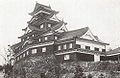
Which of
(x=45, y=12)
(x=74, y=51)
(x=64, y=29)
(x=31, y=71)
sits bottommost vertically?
(x=31, y=71)

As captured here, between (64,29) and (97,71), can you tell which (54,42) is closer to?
(64,29)

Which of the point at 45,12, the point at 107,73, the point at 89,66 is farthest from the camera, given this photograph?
the point at 45,12

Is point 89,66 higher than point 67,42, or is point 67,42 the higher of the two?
point 67,42

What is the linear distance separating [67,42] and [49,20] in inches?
307

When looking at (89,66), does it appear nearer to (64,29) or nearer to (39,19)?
(64,29)

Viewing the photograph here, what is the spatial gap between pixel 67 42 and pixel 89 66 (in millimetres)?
6552

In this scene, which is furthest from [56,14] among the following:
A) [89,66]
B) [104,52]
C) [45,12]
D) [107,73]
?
[107,73]

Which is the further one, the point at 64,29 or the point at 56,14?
the point at 56,14

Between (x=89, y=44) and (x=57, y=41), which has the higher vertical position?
(x=57, y=41)

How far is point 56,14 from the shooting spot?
167 feet

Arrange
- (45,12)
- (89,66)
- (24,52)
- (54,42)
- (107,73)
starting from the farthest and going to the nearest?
(45,12) → (24,52) → (54,42) → (89,66) → (107,73)

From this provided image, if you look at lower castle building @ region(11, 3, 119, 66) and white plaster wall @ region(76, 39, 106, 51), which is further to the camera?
white plaster wall @ region(76, 39, 106, 51)

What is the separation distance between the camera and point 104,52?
45344 millimetres

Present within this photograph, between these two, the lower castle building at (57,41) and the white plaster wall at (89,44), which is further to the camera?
the white plaster wall at (89,44)
